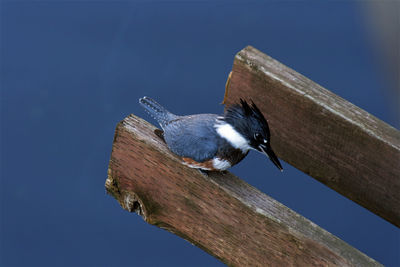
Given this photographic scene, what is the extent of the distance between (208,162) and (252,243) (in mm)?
545

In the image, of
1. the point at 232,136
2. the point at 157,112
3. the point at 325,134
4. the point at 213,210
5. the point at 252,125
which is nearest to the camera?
the point at 213,210

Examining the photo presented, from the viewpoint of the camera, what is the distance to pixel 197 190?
1.90 m

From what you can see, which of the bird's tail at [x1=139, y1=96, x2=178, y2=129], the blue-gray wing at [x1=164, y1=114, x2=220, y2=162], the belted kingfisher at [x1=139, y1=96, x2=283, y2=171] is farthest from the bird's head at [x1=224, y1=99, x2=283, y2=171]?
the bird's tail at [x1=139, y1=96, x2=178, y2=129]

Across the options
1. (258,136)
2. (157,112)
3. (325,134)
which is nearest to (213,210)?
(258,136)

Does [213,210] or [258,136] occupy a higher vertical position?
[258,136]

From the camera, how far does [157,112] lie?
2.71 m

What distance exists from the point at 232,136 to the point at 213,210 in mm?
538

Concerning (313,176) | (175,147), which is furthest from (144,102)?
(313,176)

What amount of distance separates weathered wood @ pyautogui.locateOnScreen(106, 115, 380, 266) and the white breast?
38 centimetres

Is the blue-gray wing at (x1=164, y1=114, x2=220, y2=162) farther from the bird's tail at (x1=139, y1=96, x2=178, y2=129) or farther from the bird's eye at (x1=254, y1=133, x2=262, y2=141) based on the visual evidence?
the bird's eye at (x1=254, y1=133, x2=262, y2=141)

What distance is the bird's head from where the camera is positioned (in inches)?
82.3

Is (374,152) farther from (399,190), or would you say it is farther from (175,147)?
(175,147)

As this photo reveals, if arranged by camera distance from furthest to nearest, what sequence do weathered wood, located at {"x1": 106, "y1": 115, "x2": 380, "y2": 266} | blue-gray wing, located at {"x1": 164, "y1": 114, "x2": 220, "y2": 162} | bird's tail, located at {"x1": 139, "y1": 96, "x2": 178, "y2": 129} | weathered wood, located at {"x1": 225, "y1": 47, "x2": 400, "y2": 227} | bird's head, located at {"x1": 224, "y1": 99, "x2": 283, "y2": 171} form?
bird's tail, located at {"x1": 139, "y1": 96, "x2": 178, "y2": 129}, blue-gray wing, located at {"x1": 164, "y1": 114, "x2": 220, "y2": 162}, bird's head, located at {"x1": 224, "y1": 99, "x2": 283, "y2": 171}, weathered wood, located at {"x1": 225, "y1": 47, "x2": 400, "y2": 227}, weathered wood, located at {"x1": 106, "y1": 115, "x2": 380, "y2": 266}

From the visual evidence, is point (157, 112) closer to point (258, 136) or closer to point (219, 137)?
point (219, 137)
